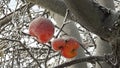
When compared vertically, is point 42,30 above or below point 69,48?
above

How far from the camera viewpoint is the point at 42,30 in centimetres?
124

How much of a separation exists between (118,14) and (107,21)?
0.24 ft

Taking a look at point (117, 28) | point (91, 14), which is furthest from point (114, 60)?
point (91, 14)

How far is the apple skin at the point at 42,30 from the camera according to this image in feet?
3.94

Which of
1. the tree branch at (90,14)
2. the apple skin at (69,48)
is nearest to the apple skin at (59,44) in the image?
the apple skin at (69,48)

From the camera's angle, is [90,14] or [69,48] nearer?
[90,14]

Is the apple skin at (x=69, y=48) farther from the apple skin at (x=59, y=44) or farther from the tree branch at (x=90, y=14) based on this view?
the tree branch at (x=90, y=14)

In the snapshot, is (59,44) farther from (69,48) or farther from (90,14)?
(90,14)

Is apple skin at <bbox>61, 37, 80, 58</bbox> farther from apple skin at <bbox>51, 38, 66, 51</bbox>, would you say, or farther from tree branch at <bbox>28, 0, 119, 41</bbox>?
tree branch at <bbox>28, 0, 119, 41</bbox>

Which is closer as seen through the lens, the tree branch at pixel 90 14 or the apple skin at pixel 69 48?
the tree branch at pixel 90 14

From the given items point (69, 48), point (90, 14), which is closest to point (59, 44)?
point (69, 48)

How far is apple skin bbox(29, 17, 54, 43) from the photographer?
120cm

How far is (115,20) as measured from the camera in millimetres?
1155

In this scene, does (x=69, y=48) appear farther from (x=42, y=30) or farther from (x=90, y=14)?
(x=90, y=14)
